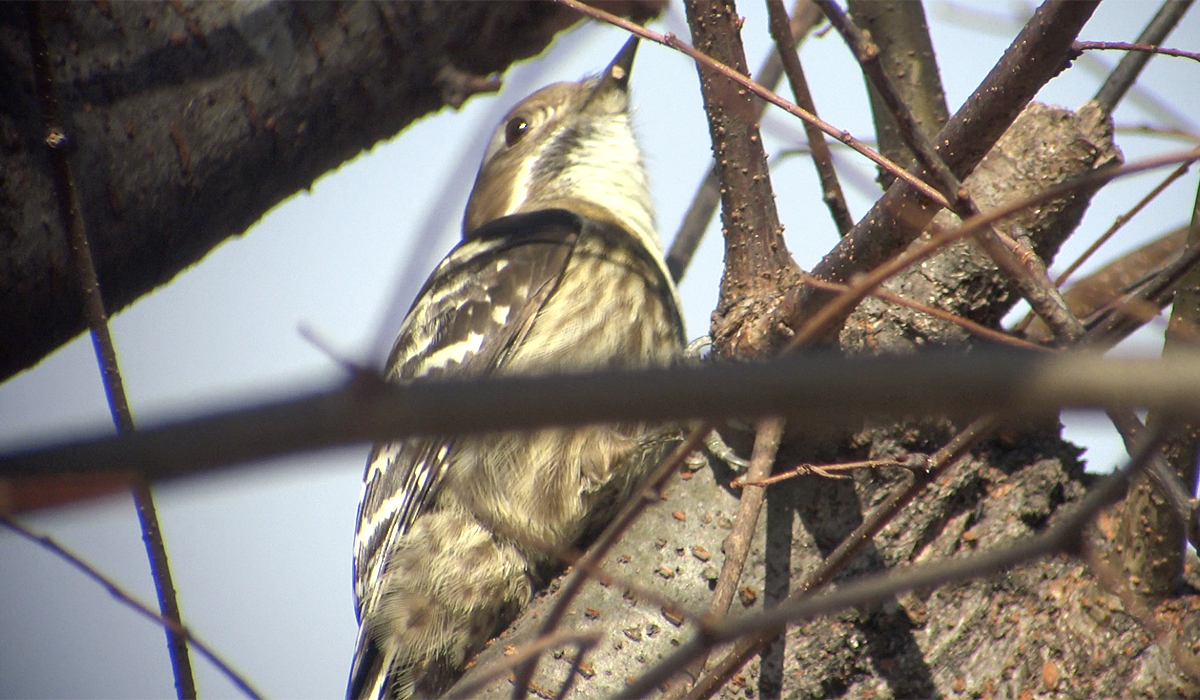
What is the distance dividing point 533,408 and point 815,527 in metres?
1.59

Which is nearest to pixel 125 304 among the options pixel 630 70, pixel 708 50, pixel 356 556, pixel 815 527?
pixel 356 556

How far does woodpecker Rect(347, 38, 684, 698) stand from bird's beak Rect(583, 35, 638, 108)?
0.52m

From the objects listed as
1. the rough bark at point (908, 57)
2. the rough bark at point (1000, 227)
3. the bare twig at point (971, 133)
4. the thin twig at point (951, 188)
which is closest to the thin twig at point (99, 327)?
the bare twig at point (971, 133)

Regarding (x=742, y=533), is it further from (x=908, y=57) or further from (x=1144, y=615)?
(x=908, y=57)

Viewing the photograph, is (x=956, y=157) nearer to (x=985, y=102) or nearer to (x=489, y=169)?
(x=985, y=102)

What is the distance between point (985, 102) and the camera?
5.52ft

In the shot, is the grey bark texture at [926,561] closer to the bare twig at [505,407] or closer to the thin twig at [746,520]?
the thin twig at [746,520]

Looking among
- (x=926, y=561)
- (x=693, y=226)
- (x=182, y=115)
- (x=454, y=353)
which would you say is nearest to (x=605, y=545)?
(x=926, y=561)

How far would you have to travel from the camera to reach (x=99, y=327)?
5.77ft

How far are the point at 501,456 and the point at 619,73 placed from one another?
206 cm

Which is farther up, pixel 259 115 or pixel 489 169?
pixel 489 169

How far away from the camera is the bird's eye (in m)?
4.52

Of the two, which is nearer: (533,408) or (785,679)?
(533,408)

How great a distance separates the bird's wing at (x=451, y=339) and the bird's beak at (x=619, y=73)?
2.94 feet
